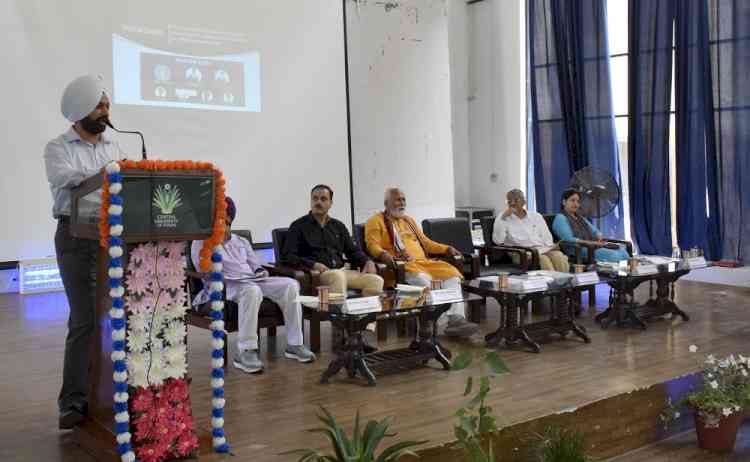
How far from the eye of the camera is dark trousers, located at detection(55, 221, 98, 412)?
10.3 ft

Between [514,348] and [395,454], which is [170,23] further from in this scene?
[395,454]

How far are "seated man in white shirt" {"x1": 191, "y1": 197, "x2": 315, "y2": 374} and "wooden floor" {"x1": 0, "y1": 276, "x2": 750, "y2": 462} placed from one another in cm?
10

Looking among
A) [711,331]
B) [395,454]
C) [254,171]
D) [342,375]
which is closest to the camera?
[395,454]

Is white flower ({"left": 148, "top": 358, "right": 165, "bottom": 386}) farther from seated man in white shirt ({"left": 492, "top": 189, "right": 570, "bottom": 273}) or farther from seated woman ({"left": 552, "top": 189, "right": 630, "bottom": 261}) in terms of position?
seated woman ({"left": 552, "top": 189, "right": 630, "bottom": 261})

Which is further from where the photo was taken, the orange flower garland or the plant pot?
the plant pot

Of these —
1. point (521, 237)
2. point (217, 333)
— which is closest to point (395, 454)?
point (217, 333)

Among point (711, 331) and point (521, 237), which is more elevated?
point (521, 237)

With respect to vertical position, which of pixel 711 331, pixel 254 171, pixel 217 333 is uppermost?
pixel 254 171

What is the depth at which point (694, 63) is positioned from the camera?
761cm

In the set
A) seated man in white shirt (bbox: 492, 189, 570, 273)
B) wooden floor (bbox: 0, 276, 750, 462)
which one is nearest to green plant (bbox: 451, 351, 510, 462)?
wooden floor (bbox: 0, 276, 750, 462)

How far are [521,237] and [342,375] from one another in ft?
8.48

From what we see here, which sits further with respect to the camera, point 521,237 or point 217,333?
point 521,237

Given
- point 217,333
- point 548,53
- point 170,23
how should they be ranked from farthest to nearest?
1. point 548,53
2. point 170,23
3. point 217,333

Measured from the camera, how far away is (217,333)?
2943mm
